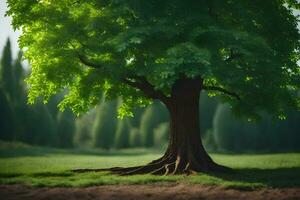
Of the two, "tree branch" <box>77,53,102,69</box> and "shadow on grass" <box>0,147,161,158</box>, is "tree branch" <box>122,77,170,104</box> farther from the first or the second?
"shadow on grass" <box>0,147,161,158</box>

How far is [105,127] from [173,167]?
4208cm

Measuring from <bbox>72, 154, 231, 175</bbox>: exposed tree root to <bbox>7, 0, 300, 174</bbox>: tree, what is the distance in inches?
2.2

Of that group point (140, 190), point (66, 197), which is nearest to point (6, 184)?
point (66, 197)

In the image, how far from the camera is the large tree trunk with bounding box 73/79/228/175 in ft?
67.6

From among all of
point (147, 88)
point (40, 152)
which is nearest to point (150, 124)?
point (40, 152)

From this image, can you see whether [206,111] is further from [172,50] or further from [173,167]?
[172,50]

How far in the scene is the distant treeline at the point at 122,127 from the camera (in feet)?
164

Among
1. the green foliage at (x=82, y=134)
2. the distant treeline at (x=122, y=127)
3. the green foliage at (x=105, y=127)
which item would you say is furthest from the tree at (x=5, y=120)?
the green foliage at (x=82, y=134)

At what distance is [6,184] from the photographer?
16.2m

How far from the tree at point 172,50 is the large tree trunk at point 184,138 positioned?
5 cm

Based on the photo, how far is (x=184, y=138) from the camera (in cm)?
2131

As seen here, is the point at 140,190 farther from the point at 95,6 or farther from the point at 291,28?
the point at 291,28

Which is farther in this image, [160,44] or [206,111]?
[206,111]

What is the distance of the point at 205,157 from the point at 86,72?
7426 mm
